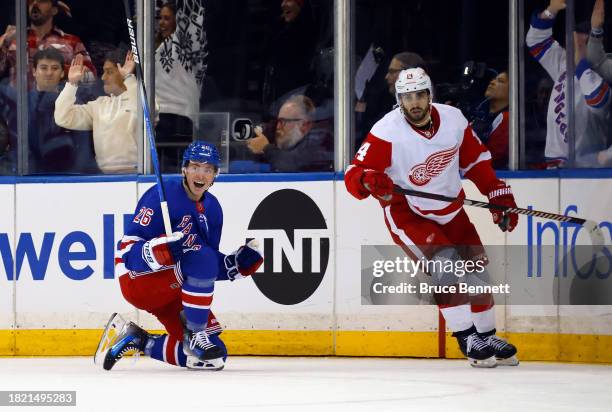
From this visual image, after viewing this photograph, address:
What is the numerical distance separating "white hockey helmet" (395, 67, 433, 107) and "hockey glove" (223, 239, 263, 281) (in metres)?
0.93

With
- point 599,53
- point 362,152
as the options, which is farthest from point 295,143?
point 599,53

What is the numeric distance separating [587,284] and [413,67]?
4.30 feet

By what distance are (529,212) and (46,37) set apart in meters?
2.60

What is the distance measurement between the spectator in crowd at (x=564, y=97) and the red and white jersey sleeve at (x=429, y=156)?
45 centimetres

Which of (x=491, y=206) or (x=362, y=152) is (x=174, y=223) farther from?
(x=491, y=206)

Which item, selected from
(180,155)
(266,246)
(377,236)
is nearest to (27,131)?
(180,155)

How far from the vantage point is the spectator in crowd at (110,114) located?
7.36 meters

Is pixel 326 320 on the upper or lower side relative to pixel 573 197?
lower

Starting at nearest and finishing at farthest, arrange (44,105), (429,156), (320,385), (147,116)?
(320,385) → (429,156) → (147,116) → (44,105)

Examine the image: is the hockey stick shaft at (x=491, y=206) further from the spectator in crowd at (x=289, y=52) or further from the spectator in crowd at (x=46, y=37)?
the spectator in crowd at (x=46, y=37)

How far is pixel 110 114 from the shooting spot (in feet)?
24.3

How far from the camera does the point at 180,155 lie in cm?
731

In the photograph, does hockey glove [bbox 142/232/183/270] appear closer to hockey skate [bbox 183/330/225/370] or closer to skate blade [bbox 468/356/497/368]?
hockey skate [bbox 183/330/225/370]

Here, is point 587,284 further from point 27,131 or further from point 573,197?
point 27,131
